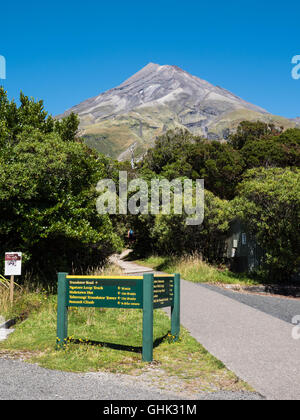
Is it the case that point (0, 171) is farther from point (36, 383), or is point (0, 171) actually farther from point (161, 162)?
point (161, 162)

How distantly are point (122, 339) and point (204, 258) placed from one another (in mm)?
12162

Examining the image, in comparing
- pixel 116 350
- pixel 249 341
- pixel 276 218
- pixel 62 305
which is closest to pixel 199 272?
pixel 276 218

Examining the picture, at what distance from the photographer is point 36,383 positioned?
5.02 metres

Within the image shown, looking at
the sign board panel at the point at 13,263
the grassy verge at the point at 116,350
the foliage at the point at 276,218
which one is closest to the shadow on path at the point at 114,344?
the grassy verge at the point at 116,350

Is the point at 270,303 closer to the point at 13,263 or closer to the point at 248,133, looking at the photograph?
the point at 13,263

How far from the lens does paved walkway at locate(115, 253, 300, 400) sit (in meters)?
5.14

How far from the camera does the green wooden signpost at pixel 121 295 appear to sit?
629cm

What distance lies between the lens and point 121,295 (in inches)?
256

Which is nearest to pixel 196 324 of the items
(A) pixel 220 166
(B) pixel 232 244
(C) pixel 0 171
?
(C) pixel 0 171

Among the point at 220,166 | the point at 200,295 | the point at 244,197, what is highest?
the point at 220,166

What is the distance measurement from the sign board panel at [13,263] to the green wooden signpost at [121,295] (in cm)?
372

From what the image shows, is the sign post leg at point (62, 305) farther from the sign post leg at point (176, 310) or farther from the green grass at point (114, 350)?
the sign post leg at point (176, 310)
